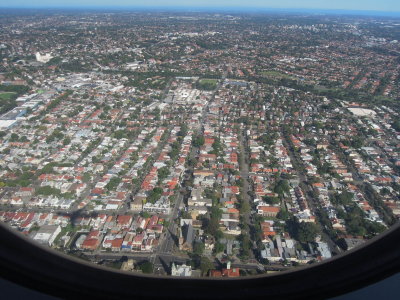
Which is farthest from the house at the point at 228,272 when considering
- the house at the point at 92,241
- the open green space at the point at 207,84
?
the open green space at the point at 207,84

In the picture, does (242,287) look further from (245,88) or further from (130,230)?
(245,88)

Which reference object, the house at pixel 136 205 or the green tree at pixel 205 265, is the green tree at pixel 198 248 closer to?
the green tree at pixel 205 265

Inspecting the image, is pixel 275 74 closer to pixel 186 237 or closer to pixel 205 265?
pixel 186 237

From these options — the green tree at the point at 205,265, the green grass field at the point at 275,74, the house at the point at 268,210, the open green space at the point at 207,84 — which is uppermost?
the green tree at the point at 205,265

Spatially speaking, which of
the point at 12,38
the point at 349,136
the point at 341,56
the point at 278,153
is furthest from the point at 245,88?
the point at 12,38

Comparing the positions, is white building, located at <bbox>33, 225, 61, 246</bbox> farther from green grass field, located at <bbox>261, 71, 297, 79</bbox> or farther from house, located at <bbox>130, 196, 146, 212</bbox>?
green grass field, located at <bbox>261, 71, 297, 79</bbox>

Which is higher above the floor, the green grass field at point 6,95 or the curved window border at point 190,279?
the curved window border at point 190,279

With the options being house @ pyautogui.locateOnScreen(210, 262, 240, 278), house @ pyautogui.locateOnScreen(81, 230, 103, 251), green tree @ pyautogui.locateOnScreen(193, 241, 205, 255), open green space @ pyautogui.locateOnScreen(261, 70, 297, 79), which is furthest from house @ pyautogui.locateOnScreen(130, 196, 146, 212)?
open green space @ pyautogui.locateOnScreen(261, 70, 297, 79)

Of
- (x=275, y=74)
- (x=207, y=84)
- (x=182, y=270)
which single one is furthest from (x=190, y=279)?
(x=275, y=74)
